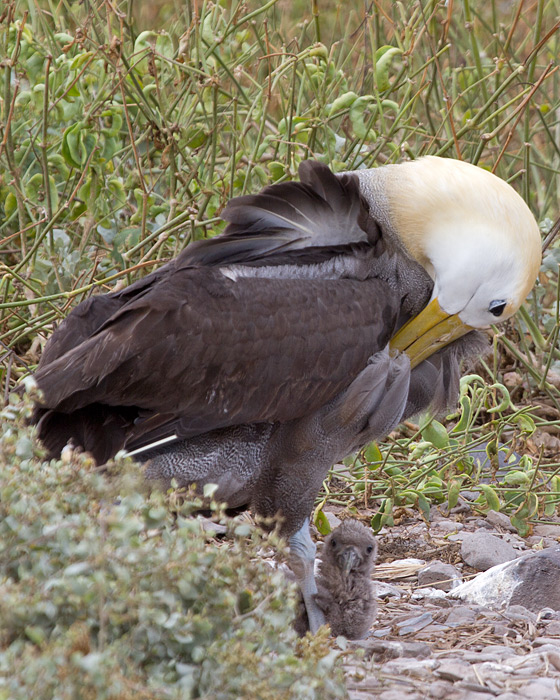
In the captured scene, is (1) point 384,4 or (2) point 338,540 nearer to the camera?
(2) point 338,540

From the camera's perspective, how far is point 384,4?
9117mm

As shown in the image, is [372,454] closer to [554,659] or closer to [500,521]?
[500,521]

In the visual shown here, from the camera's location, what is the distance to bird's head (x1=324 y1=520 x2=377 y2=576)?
4.41 metres

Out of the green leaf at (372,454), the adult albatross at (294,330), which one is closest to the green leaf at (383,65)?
the adult albatross at (294,330)

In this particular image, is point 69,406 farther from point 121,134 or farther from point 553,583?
point 121,134

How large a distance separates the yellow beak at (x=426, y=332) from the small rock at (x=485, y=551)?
1.22 m

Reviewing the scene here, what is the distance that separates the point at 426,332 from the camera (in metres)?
4.47

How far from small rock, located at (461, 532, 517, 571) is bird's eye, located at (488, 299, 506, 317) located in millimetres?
1341

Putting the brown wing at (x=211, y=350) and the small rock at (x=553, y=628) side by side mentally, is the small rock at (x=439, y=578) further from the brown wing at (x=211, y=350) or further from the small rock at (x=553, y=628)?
the brown wing at (x=211, y=350)

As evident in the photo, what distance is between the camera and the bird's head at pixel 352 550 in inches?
173

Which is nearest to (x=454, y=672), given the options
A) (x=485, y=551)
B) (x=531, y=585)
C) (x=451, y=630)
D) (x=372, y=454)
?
(x=451, y=630)

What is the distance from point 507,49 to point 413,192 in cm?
250

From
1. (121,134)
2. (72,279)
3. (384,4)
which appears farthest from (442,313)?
(384,4)

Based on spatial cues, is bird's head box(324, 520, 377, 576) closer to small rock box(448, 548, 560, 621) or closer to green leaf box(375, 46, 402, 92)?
small rock box(448, 548, 560, 621)
